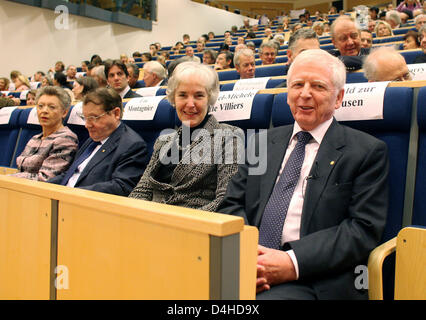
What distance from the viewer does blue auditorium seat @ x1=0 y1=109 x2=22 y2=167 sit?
2678 mm

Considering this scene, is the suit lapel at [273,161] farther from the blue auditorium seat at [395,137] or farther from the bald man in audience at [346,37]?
the bald man in audience at [346,37]

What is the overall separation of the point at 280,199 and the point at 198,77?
66cm

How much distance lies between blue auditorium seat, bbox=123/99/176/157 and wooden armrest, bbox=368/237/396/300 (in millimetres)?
1099

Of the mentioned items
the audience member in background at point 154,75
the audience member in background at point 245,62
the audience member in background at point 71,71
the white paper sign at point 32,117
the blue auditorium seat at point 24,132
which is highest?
the audience member in background at point 71,71

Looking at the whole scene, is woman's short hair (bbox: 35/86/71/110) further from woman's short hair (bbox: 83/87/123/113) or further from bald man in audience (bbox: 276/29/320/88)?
bald man in audience (bbox: 276/29/320/88)

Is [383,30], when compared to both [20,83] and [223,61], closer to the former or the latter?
[223,61]

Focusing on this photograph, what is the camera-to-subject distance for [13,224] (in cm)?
103

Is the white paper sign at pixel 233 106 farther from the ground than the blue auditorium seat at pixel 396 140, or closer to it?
farther from the ground

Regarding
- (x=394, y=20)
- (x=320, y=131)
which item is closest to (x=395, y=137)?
(x=320, y=131)

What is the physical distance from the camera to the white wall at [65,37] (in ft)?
26.0

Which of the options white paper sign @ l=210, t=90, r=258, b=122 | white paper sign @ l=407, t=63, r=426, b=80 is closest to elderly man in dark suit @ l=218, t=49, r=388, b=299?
white paper sign @ l=210, t=90, r=258, b=122

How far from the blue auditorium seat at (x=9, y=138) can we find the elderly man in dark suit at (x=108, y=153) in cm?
94

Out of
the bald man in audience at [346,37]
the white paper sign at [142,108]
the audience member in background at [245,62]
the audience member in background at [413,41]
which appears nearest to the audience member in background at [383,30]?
the audience member in background at [413,41]
